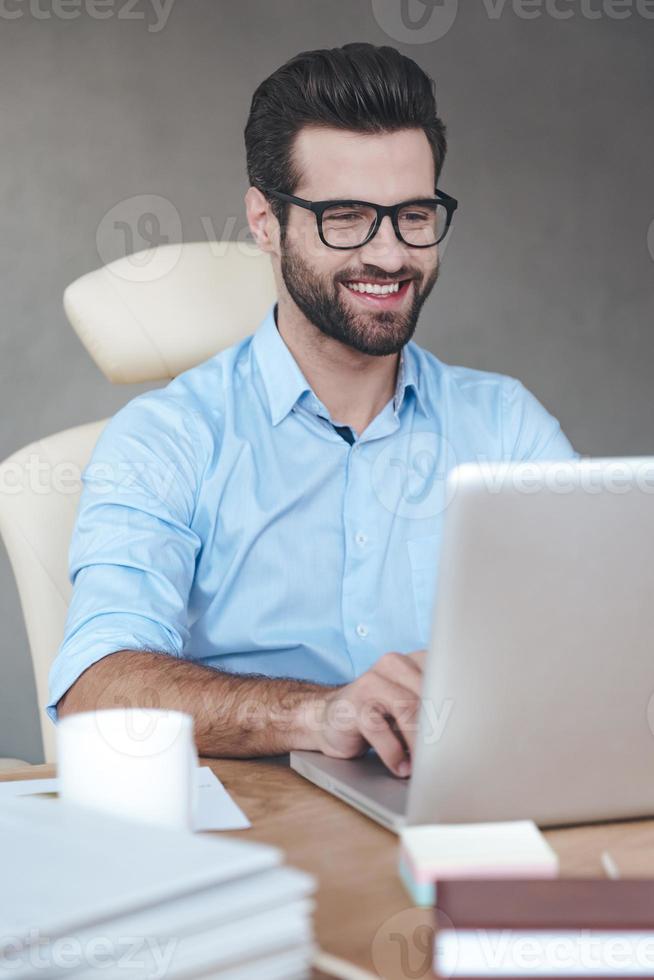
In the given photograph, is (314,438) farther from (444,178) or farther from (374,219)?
(444,178)

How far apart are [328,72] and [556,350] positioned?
207 cm

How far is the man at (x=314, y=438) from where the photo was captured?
4.80ft

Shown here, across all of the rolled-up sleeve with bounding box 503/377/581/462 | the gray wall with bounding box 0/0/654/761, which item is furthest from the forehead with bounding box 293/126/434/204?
the gray wall with bounding box 0/0/654/761

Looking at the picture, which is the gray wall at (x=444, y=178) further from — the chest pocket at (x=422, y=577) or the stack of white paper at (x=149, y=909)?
the stack of white paper at (x=149, y=909)

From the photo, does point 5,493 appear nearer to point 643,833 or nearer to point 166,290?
point 166,290

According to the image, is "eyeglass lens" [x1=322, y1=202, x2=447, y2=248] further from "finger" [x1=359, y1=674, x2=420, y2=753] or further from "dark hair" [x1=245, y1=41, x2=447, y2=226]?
"finger" [x1=359, y1=674, x2=420, y2=753]

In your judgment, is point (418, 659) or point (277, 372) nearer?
point (418, 659)

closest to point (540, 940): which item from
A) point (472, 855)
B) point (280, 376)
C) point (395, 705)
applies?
point (472, 855)

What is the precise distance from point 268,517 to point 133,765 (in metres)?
0.85

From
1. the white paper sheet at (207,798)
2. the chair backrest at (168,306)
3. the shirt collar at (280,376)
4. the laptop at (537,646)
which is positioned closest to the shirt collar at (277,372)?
the shirt collar at (280,376)

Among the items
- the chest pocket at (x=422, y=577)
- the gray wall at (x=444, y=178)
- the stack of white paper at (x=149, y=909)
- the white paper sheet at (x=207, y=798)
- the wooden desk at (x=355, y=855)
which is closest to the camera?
the stack of white paper at (x=149, y=909)

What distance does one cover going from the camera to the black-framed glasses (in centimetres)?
162

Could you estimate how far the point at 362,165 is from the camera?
5.40 feet

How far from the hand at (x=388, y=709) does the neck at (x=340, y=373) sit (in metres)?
0.77
